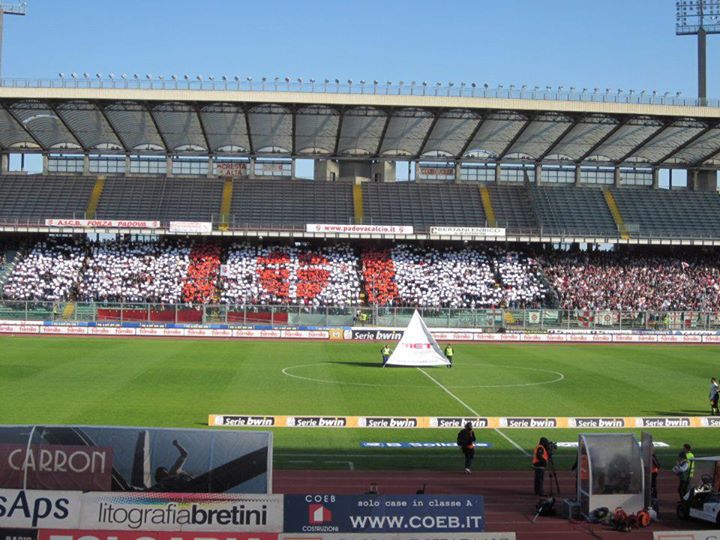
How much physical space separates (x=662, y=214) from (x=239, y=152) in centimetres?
3749

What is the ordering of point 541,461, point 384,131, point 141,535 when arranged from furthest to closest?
point 384,131
point 541,461
point 141,535

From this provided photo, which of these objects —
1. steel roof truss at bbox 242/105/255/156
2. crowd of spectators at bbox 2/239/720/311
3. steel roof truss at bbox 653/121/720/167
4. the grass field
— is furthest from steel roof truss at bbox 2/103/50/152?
steel roof truss at bbox 653/121/720/167

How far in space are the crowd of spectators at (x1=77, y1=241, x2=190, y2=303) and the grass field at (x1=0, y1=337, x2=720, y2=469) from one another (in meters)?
13.9

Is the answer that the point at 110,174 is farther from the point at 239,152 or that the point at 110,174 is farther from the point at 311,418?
the point at 311,418

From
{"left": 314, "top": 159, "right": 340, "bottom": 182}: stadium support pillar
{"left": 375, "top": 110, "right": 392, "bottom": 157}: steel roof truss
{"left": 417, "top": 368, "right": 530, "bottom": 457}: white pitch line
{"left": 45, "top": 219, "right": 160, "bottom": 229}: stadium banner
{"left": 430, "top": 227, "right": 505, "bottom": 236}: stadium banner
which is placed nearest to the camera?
{"left": 417, "top": 368, "right": 530, "bottom": 457}: white pitch line

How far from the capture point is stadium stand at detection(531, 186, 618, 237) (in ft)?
248

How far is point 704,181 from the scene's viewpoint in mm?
84250

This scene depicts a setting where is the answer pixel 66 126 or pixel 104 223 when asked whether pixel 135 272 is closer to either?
pixel 104 223

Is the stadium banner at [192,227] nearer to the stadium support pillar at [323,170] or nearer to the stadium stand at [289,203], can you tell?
the stadium stand at [289,203]

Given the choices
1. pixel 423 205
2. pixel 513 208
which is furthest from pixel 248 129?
pixel 513 208

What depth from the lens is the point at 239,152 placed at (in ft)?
257

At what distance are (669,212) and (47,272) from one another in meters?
52.6

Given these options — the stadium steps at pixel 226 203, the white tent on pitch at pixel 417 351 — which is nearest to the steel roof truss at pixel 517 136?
the stadium steps at pixel 226 203

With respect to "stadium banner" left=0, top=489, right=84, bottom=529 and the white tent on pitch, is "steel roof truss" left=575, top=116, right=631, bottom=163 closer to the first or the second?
the white tent on pitch
